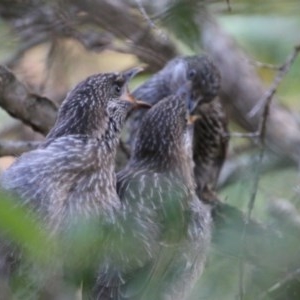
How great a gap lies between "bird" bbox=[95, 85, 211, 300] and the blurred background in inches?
3.6

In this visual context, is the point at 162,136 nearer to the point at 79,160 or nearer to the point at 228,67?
the point at 79,160

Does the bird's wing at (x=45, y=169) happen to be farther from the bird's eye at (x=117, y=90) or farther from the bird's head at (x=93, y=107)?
the bird's eye at (x=117, y=90)

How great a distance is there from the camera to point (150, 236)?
3.65 m

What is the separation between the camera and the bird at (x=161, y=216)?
355 centimetres

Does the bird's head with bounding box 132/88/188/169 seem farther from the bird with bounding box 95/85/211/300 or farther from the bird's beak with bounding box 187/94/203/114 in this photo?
the bird's beak with bounding box 187/94/203/114

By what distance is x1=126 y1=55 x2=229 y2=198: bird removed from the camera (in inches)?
212

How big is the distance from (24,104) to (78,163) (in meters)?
0.87

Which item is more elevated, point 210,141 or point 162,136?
point 162,136

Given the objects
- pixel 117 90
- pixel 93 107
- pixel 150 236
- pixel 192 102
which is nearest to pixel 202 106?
pixel 192 102

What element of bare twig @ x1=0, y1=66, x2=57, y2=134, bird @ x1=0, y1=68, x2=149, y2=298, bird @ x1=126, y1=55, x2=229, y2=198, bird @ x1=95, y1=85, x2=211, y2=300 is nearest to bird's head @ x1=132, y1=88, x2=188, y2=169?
bird @ x1=95, y1=85, x2=211, y2=300

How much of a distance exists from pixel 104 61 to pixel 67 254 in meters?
3.46

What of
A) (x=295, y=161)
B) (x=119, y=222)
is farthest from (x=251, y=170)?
(x=119, y=222)

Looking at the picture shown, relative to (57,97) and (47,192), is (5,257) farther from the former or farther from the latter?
(57,97)

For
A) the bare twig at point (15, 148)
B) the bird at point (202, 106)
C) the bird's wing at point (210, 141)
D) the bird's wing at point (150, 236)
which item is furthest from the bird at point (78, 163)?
the bird's wing at point (210, 141)
